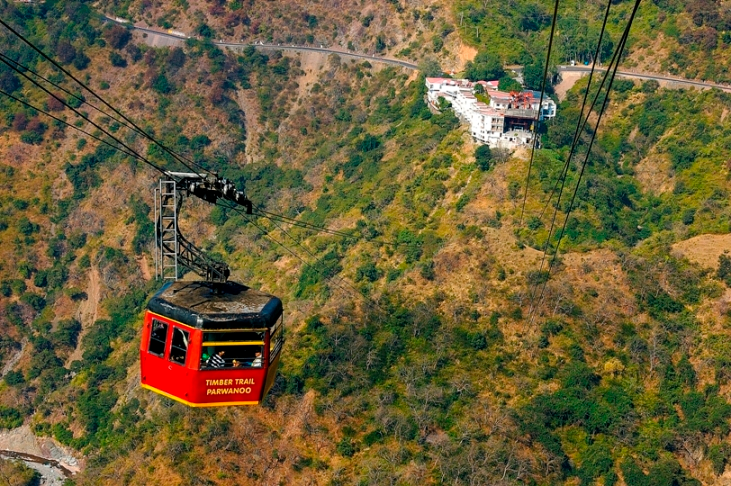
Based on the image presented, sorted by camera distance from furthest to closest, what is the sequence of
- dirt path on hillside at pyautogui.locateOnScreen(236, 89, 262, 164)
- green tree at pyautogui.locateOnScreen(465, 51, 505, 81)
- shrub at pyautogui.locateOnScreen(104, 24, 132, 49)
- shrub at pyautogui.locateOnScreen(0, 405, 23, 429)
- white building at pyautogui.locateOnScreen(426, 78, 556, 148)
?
shrub at pyautogui.locateOnScreen(104, 24, 132, 49), dirt path on hillside at pyautogui.locateOnScreen(236, 89, 262, 164), green tree at pyautogui.locateOnScreen(465, 51, 505, 81), shrub at pyautogui.locateOnScreen(0, 405, 23, 429), white building at pyautogui.locateOnScreen(426, 78, 556, 148)

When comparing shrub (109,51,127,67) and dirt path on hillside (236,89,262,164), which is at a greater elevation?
shrub (109,51,127,67)

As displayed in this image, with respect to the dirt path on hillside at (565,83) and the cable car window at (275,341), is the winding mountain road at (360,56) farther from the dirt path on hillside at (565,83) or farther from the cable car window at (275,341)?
the cable car window at (275,341)

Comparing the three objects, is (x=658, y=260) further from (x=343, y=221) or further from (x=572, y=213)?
(x=343, y=221)

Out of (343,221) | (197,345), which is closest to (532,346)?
(343,221)

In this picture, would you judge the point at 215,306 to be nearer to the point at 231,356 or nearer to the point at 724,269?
the point at 231,356

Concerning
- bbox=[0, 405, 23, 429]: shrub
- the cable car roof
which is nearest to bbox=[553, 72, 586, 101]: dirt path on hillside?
bbox=[0, 405, 23, 429]: shrub

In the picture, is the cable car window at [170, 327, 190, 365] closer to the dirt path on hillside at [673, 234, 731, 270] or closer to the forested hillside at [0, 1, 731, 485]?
the forested hillside at [0, 1, 731, 485]

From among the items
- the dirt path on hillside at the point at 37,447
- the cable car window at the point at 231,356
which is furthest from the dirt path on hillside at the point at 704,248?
the dirt path on hillside at the point at 37,447
